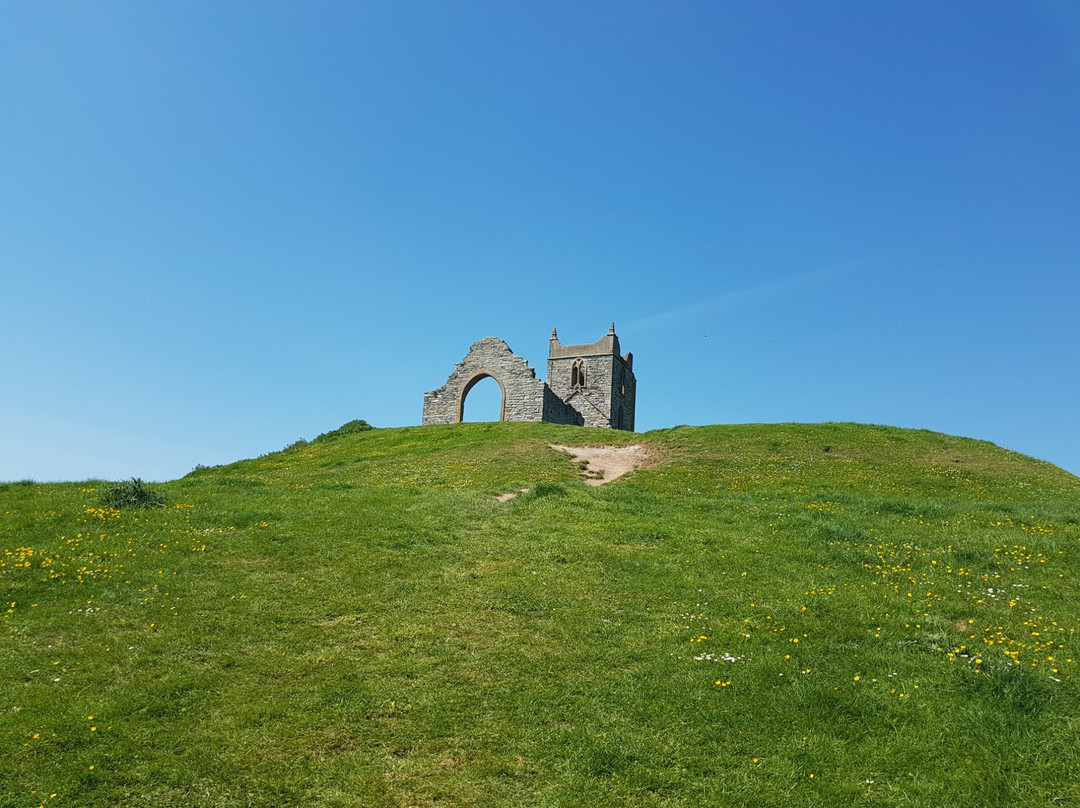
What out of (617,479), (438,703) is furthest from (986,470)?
(438,703)

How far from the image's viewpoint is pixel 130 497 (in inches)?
833

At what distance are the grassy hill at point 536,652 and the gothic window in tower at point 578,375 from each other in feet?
168

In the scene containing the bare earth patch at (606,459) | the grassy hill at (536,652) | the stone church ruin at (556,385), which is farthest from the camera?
the stone church ruin at (556,385)

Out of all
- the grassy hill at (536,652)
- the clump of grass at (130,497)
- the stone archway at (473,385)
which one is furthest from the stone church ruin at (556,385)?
the clump of grass at (130,497)

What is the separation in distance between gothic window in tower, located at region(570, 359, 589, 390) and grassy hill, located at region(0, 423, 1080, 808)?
168 ft

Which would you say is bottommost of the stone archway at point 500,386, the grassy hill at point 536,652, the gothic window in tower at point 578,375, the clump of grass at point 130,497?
the grassy hill at point 536,652

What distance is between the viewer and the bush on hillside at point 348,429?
48.3 metres

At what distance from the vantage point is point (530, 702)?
10.6m

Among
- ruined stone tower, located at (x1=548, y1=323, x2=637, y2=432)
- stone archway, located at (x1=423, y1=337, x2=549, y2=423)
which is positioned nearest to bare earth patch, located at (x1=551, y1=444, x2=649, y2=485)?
stone archway, located at (x1=423, y1=337, x2=549, y2=423)

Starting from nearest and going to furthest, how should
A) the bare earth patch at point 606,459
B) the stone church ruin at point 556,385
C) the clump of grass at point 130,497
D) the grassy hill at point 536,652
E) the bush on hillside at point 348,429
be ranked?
the grassy hill at point 536,652
the clump of grass at point 130,497
the bare earth patch at point 606,459
the bush on hillside at point 348,429
the stone church ruin at point 556,385

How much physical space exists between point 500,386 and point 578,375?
19.2m

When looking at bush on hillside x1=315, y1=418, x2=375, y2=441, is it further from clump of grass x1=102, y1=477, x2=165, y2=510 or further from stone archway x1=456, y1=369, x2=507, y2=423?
clump of grass x1=102, y1=477, x2=165, y2=510

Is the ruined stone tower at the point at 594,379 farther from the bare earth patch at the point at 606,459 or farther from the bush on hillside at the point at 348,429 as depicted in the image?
the bare earth patch at the point at 606,459

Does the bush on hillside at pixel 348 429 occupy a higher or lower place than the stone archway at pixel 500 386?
lower
